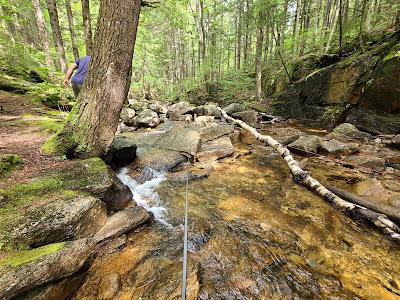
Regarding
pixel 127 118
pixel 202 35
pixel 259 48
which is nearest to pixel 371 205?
pixel 127 118

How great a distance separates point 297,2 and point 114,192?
1751 cm

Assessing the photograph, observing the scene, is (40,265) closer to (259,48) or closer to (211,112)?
(211,112)

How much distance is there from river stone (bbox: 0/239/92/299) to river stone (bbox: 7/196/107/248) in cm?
19

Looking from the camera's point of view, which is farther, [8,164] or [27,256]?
[8,164]

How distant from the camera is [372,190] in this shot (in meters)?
4.02

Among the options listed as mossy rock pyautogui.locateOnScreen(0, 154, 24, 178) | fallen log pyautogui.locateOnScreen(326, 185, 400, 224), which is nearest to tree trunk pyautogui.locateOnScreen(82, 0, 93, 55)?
mossy rock pyautogui.locateOnScreen(0, 154, 24, 178)

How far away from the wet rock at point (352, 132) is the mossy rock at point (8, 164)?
895 centimetres

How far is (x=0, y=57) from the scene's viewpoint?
333 inches

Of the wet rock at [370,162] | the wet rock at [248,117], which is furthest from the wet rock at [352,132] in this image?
the wet rock at [248,117]

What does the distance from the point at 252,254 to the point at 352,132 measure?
697 cm

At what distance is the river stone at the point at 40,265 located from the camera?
5.35 ft

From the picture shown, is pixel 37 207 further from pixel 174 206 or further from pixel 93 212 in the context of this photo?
pixel 174 206

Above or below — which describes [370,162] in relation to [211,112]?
below

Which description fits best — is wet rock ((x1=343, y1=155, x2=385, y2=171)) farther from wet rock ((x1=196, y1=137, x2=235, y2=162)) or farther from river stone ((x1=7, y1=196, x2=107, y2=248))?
river stone ((x1=7, y1=196, x2=107, y2=248))
